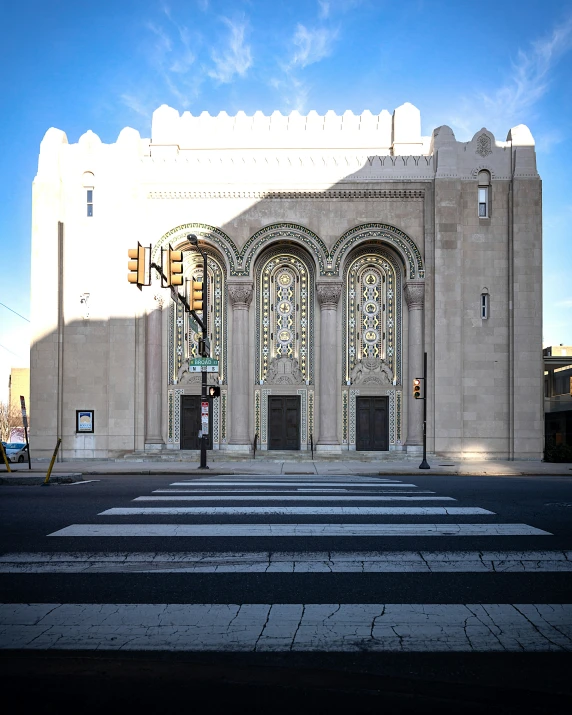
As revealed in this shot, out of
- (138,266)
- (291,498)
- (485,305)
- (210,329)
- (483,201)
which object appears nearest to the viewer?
(291,498)

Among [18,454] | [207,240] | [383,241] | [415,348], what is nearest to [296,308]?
[383,241]

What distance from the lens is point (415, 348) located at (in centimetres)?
2916

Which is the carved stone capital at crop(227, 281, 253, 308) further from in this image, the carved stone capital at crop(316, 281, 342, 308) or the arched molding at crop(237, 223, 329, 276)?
the carved stone capital at crop(316, 281, 342, 308)

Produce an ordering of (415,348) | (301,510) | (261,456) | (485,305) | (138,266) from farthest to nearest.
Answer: (485,305), (415,348), (261,456), (138,266), (301,510)

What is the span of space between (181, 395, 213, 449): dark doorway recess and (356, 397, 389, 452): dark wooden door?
279 inches

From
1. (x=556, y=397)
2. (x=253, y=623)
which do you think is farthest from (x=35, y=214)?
(x=556, y=397)

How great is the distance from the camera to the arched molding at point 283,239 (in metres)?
29.3

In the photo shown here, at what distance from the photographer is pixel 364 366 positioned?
3017cm

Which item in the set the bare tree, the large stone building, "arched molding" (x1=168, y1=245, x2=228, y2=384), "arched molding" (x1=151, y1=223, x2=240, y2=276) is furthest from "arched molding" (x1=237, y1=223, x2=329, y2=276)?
the bare tree

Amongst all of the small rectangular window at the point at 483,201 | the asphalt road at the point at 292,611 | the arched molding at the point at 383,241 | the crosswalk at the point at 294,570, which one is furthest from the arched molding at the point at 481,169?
the asphalt road at the point at 292,611

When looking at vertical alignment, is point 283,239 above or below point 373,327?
above

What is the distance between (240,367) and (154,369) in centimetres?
405

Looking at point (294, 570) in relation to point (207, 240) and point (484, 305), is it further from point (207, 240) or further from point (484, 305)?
point (484, 305)

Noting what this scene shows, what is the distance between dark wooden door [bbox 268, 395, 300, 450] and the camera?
98.4ft
